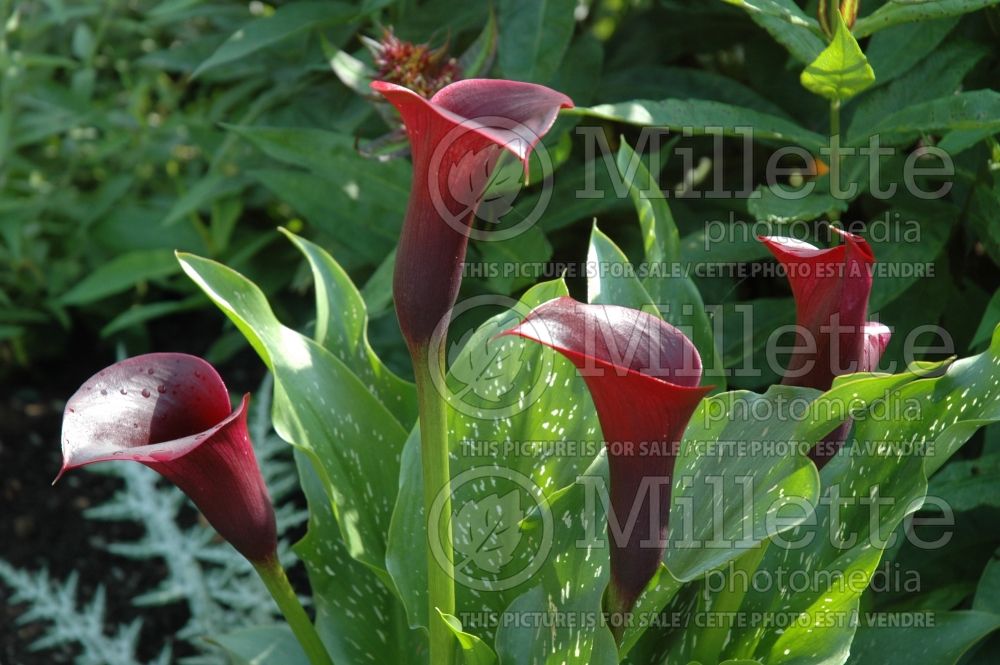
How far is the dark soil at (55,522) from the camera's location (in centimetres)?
141

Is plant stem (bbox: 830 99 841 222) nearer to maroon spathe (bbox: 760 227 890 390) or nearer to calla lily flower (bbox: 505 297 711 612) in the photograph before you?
maroon spathe (bbox: 760 227 890 390)

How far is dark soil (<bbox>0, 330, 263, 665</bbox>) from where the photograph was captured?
4.63ft

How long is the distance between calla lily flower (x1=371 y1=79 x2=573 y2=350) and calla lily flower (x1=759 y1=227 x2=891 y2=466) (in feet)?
0.60

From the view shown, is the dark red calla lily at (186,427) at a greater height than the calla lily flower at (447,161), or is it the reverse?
the calla lily flower at (447,161)

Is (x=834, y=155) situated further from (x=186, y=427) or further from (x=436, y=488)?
(x=186, y=427)

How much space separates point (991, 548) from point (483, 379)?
1.83 ft

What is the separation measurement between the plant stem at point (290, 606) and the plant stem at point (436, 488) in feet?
0.34

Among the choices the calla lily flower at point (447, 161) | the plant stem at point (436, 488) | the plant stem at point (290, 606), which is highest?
the calla lily flower at point (447, 161)

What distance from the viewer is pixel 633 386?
0.58 meters

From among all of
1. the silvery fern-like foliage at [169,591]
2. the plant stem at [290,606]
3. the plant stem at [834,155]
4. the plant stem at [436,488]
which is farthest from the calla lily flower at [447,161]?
the silvery fern-like foliage at [169,591]

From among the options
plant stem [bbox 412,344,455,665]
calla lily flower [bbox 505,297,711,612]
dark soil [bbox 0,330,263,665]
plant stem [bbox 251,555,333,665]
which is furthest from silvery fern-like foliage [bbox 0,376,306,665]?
calla lily flower [bbox 505,297,711,612]

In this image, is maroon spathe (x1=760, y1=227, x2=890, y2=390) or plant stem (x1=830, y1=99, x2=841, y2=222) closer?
A: maroon spathe (x1=760, y1=227, x2=890, y2=390)

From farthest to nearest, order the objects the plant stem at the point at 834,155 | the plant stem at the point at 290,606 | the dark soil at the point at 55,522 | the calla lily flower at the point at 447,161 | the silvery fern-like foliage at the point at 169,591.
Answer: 1. the dark soil at the point at 55,522
2. the silvery fern-like foliage at the point at 169,591
3. the plant stem at the point at 834,155
4. the plant stem at the point at 290,606
5. the calla lily flower at the point at 447,161

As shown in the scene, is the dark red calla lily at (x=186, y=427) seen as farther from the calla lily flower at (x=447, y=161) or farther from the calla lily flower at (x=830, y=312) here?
the calla lily flower at (x=830, y=312)
